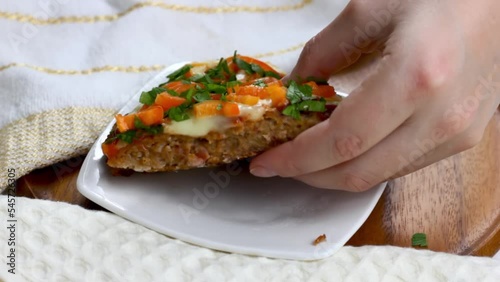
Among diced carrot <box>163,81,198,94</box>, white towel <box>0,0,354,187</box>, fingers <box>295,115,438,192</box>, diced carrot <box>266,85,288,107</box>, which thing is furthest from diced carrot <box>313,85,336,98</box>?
white towel <box>0,0,354,187</box>

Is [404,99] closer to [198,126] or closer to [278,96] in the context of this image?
[278,96]

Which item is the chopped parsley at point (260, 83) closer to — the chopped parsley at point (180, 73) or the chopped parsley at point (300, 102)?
the chopped parsley at point (300, 102)

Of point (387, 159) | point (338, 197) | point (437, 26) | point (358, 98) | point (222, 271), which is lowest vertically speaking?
point (222, 271)

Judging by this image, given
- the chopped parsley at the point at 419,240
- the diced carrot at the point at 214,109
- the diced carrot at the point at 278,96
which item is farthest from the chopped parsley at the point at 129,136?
the chopped parsley at the point at 419,240

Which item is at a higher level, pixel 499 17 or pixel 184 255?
pixel 499 17

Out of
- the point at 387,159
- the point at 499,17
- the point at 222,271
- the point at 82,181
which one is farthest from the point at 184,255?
the point at 499,17

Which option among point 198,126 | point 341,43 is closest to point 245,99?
point 198,126

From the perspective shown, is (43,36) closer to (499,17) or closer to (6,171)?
(6,171)
